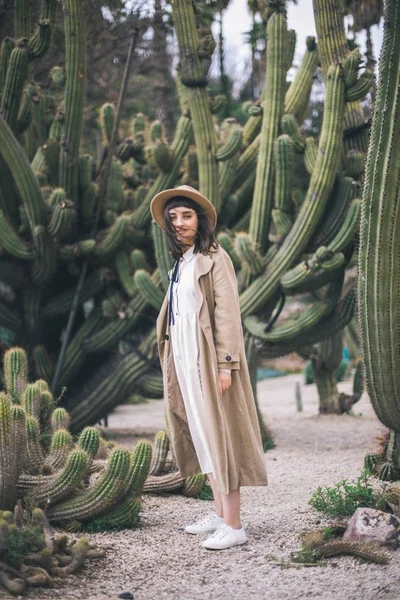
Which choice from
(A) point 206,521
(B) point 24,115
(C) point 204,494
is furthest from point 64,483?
(B) point 24,115

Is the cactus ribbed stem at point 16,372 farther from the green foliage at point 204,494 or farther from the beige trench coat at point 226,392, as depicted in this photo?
the beige trench coat at point 226,392

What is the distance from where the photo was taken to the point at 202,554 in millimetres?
4289

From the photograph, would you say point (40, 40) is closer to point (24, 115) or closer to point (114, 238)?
point (24, 115)

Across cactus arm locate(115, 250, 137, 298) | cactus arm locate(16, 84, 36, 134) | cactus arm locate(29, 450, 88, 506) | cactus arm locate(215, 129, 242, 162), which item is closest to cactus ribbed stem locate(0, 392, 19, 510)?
cactus arm locate(29, 450, 88, 506)

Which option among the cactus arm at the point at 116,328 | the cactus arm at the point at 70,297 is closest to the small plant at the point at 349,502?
the cactus arm at the point at 116,328

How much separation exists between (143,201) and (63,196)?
1.12 m

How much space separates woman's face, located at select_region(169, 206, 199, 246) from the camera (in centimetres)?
450

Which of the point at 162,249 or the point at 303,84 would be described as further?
the point at 303,84

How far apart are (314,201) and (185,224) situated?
324 centimetres

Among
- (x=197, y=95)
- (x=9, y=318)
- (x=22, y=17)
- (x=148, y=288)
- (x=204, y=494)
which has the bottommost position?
(x=204, y=494)

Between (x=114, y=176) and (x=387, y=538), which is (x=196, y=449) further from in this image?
(x=114, y=176)

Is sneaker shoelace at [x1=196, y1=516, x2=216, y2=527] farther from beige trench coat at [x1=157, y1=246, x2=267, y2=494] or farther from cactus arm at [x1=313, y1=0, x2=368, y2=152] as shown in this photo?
cactus arm at [x1=313, y1=0, x2=368, y2=152]

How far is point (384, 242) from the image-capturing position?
5.30m

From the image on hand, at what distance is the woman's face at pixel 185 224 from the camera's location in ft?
14.8
